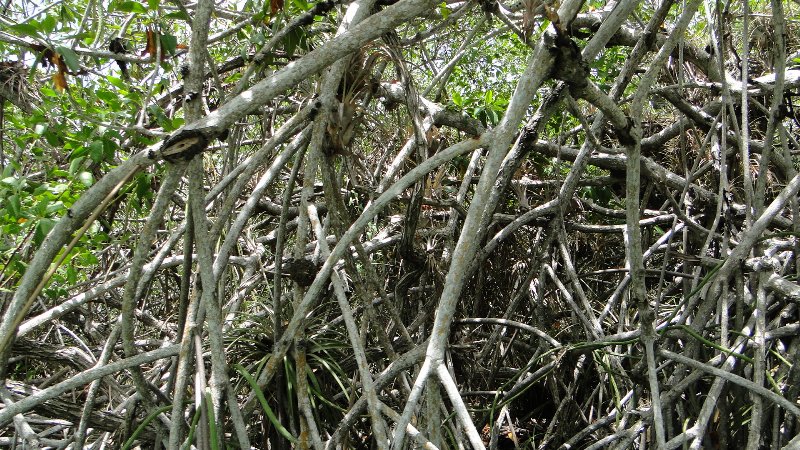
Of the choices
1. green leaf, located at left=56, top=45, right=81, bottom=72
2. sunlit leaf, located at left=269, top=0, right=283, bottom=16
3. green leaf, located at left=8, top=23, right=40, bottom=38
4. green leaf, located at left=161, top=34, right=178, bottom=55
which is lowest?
green leaf, located at left=56, top=45, right=81, bottom=72

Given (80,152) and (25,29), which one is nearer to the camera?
(25,29)

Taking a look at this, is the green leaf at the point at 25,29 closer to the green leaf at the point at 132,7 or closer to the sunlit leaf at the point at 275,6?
the green leaf at the point at 132,7

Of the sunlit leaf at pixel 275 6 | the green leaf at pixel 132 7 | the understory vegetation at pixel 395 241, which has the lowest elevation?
the understory vegetation at pixel 395 241

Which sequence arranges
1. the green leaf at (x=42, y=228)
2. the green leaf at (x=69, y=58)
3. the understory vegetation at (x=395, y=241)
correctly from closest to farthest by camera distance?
the understory vegetation at (x=395, y=241)
the green leaf at (x=69, y=58)
the green leaf at (x=42, y=228)

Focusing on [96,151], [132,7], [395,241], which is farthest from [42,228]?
[395,241]

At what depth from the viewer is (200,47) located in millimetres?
1855

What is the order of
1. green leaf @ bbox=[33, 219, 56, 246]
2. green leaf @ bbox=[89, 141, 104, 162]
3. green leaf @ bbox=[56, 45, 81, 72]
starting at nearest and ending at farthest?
green leaf @ bbox=[56, 45, 81, 72] → green leaf @ bbox=[33, 219, 56, 246] → green leaf @ bbox=[89, 141, 104, 162]

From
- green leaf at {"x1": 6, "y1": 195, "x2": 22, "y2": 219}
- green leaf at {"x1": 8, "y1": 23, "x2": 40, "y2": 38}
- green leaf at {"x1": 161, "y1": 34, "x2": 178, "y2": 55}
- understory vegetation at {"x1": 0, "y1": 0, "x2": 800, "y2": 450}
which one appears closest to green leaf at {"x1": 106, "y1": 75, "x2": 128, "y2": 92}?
understory vegetation at {"x1": 0, "y1": 0, "x2": 800, "y2": 450}

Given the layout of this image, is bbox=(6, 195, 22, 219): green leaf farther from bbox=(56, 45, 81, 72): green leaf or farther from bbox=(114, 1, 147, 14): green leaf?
bbox=(114, 1, 147, 14): green leaf

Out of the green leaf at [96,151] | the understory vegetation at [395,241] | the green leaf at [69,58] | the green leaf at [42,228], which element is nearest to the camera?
the understory vegetation at [395,241]

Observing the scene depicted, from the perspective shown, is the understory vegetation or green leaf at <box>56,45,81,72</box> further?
green leaf at <box>56,45,81,72</box>

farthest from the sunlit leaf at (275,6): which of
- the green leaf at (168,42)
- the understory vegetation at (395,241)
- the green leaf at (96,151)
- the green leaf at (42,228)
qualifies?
the green leaf at (42,228)

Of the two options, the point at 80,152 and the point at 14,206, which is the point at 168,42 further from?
the point at 14,206

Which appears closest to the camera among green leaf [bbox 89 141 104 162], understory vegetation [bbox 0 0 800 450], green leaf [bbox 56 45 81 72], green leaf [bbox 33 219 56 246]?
understory vegetation [bbox 0 0 800 450]
